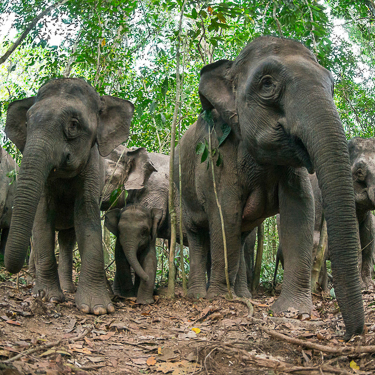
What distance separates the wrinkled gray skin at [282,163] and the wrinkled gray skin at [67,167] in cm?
122

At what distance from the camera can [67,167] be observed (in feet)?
16.1

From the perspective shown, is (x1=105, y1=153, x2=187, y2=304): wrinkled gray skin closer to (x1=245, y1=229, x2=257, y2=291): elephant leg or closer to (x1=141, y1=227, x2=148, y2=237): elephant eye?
(x1=141, y1=227, x2=148, y2=237): elephant eye

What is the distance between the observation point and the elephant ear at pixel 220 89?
16.1ft

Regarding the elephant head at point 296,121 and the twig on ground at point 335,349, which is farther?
the elephant head at point 296,121

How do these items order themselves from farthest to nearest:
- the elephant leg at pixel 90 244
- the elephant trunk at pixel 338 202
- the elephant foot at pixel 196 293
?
the elephant foot at pixel 196 293 → the elephant leg at pixel 90 244 → the elephant trunk at pixel 338 202

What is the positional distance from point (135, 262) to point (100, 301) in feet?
3.45

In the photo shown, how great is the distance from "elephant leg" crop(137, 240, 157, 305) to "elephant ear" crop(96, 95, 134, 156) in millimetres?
1697

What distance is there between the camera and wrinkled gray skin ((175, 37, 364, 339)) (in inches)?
124

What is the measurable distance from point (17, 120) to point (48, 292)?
1967 millimetres

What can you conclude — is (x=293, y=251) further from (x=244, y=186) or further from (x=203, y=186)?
(x=203, y=186)

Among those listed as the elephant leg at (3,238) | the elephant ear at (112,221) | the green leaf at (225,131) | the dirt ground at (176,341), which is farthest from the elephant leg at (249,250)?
the elephant leg at (3,238)

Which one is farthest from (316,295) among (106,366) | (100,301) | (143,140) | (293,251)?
(143,140)

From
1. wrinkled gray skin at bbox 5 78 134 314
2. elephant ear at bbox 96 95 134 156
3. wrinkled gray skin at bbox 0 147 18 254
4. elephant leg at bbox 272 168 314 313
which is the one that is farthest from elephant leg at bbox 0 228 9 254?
elephant leg at bbox 272 168 314 313

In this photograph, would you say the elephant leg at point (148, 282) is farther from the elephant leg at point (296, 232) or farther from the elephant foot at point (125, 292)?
the elephant leg at point (296, 232)
